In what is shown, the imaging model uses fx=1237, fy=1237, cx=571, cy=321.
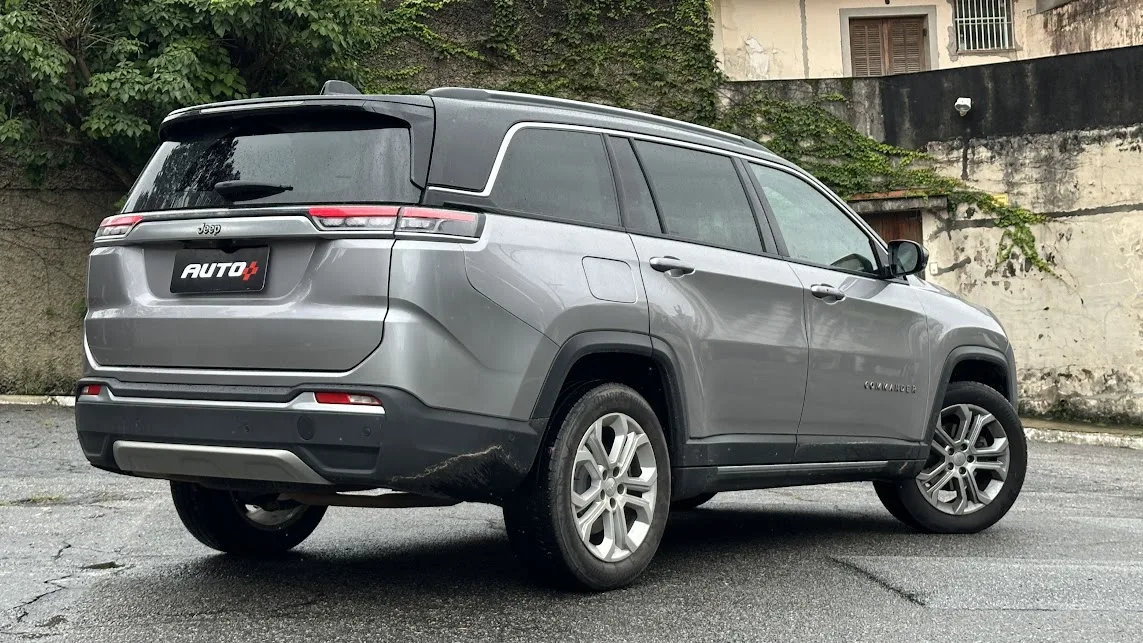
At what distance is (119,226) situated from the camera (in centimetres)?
447

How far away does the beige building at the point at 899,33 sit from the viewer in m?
21.0

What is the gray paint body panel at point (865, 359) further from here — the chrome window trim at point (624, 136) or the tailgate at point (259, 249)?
the tailgate at point (259, 249)

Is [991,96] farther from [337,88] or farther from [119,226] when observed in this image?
[119,226]

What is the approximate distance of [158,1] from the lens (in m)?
13.2

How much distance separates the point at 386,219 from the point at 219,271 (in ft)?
2.08

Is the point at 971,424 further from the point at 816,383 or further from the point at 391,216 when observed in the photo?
the point at 391,216

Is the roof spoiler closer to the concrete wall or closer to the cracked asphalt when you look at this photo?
the cracked asphalt

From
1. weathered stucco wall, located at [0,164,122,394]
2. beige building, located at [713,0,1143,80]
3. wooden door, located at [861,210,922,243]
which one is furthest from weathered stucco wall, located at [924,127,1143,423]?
weathered stucco wall, located at [0,164,122,394]

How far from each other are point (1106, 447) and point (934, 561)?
9110 millimetres

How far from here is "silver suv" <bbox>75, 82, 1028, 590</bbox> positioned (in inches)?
153

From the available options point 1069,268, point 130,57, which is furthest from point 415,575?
point 1069,268

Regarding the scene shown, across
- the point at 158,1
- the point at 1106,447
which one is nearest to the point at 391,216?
the point at 158,1

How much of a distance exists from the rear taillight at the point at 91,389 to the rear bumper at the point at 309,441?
11 centimetres

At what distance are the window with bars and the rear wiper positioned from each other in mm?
18733
